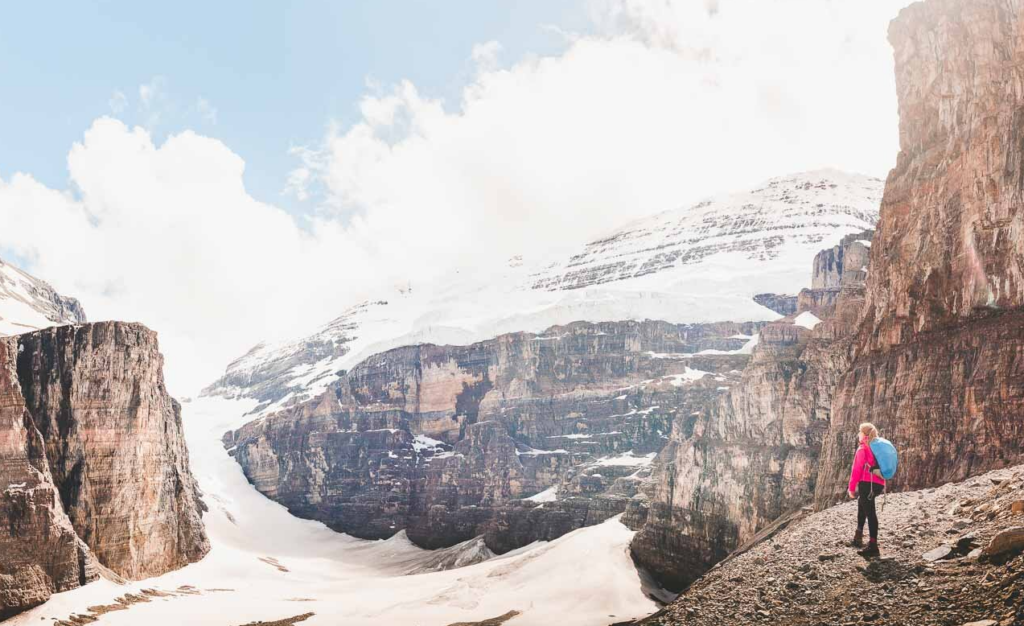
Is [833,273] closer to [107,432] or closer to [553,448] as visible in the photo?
[553,448]

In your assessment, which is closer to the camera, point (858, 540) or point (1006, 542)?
point (1006, 542)

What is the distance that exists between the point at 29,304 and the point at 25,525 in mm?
93111

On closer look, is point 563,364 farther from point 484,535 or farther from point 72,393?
point 72,393

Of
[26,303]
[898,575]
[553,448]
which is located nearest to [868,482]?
[898,575]

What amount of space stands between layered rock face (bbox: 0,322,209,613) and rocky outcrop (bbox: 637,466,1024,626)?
58.5 m

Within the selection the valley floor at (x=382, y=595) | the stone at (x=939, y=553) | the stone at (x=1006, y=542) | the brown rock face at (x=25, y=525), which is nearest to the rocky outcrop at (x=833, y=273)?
the valley floor at (x=382, y=595)

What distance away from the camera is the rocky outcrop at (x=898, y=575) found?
1758 cm

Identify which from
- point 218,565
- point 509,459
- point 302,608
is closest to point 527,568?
point 302,608

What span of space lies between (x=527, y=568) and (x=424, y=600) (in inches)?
548

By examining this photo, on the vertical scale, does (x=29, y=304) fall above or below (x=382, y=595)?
above

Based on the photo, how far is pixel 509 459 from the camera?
6791 inches

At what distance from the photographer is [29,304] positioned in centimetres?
14675

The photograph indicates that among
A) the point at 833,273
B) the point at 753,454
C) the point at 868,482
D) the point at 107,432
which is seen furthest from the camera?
the point at 833,273

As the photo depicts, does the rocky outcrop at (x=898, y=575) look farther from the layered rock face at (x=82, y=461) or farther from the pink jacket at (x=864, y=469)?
the layered rock face at (x=82, y=461)
